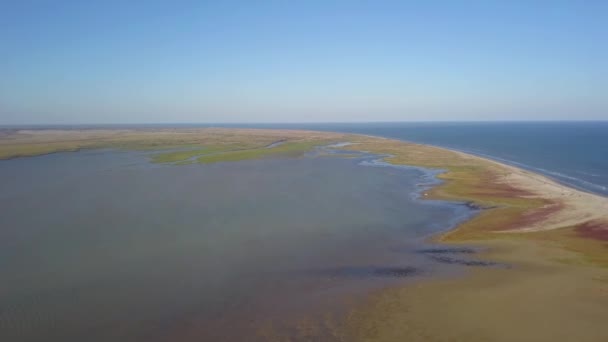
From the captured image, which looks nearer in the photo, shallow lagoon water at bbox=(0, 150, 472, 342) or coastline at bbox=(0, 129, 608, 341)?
coastline at bbox=(0, 129, 608, 341)

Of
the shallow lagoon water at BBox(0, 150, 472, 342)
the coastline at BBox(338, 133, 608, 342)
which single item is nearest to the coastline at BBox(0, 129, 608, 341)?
the coastline at BBox(338, 133, 608, 342)

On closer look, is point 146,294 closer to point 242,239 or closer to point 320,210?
point 242,239

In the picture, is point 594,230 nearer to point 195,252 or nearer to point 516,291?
point 516,291

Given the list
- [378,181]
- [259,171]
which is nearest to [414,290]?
[378,181]

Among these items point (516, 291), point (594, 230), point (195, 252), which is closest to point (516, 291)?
point (516, 291)

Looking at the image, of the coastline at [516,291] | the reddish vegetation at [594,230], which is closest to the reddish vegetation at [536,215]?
the coastline at [516,291]

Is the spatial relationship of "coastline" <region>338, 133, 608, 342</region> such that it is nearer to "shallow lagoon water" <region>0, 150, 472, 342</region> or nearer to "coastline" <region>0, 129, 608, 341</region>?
"coastline" <region>0, 129, 608, 341</region>

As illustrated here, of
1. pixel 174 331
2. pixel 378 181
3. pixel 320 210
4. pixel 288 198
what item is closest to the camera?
pixel 174 331
